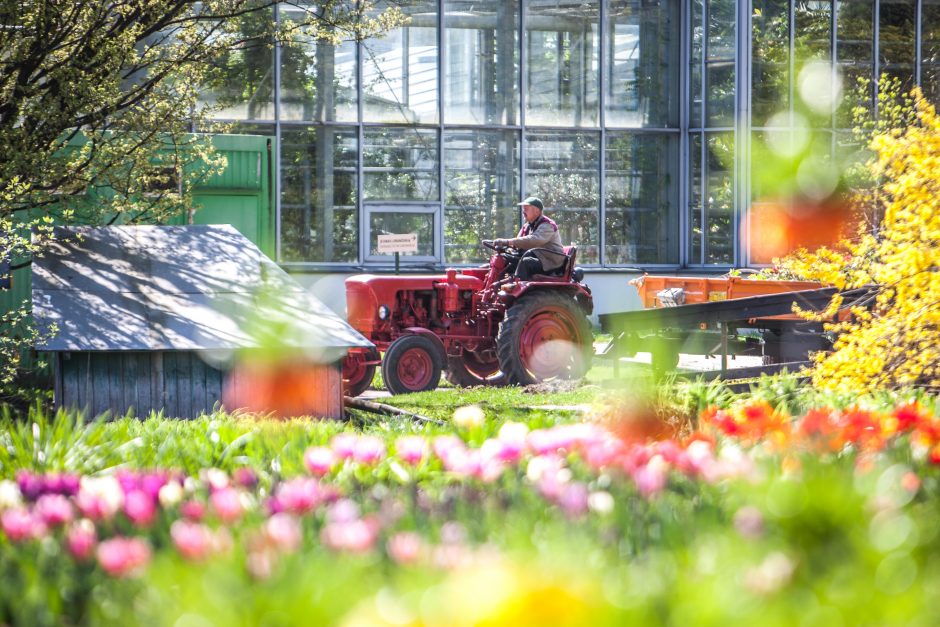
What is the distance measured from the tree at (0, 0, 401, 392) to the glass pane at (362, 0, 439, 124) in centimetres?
910

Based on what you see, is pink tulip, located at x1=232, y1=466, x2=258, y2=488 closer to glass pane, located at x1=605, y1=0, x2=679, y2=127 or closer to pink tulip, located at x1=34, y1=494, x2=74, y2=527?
pink tulip, located at x1=34, y1=494, x2=74, y2=527

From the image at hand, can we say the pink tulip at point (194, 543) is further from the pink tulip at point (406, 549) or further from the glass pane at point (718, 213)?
the glass pane at point (718, 213)

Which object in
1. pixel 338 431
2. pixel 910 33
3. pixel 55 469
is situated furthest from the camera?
pixel 910 33

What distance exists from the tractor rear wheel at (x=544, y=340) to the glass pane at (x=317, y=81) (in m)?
9.97

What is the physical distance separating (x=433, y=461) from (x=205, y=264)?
4.89m

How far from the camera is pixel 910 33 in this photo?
2200 cm

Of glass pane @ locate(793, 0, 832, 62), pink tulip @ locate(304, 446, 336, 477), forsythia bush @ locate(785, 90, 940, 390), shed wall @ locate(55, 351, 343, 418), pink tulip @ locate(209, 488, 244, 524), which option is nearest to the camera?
pink tulip @ locate(209, 488, 244, 524)

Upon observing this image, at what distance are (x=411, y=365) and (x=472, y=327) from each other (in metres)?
0.93

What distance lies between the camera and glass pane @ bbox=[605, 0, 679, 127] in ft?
71.3

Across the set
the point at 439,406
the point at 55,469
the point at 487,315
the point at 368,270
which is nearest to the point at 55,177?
the point at 439,406

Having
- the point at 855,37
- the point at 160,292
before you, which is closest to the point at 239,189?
the point at 160,292

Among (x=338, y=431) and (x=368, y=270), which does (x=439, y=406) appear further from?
(x=368, y=270)

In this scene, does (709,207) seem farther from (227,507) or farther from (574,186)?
(227,507)

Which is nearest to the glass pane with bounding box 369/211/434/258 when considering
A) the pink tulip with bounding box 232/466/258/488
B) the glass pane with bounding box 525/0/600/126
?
the glass pane with bounding box 525/0/600/126
